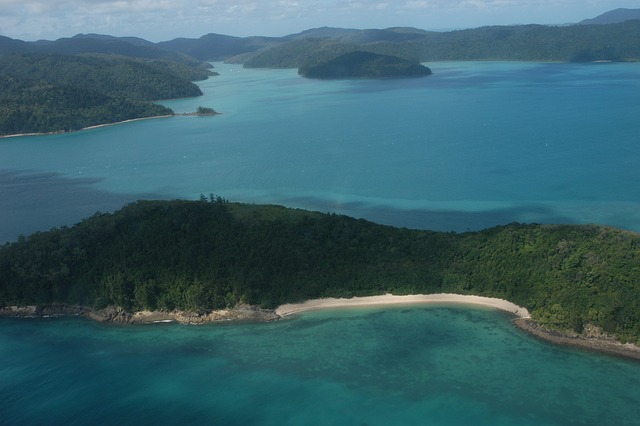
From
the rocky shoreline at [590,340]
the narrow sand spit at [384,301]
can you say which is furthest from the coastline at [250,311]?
the rocky shoreline at [590,340]

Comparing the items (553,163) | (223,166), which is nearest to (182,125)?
(223,166)

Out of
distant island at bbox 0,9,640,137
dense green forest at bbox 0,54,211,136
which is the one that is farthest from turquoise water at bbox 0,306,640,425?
distant island at bbox 0,9,640,137

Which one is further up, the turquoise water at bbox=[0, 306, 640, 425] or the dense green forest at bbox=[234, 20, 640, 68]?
the dense green forest at bbox=[234, 20, 640, 68]

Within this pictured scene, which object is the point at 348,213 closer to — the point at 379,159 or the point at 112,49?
the point at 379,159

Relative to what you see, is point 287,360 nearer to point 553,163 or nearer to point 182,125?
point 553,163

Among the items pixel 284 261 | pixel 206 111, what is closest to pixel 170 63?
pixel 206 111

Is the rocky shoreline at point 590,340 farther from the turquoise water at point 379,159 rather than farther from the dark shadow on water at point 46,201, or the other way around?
the dark shadow on water at point 46,201

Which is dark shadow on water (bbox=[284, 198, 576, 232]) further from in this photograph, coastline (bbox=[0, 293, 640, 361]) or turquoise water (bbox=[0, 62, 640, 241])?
coastline (bbox=[0, 293, 640, 361])

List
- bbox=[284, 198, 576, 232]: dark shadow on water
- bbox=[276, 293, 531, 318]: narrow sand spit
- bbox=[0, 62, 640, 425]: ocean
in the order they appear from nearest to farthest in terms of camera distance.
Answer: bbox=[0, 62, 640, 425]: ocean, bbox=[276, 293, 531, 318]: narrow sand spit, bbox=[284, 198, 576, 232]: dark shadow on water
